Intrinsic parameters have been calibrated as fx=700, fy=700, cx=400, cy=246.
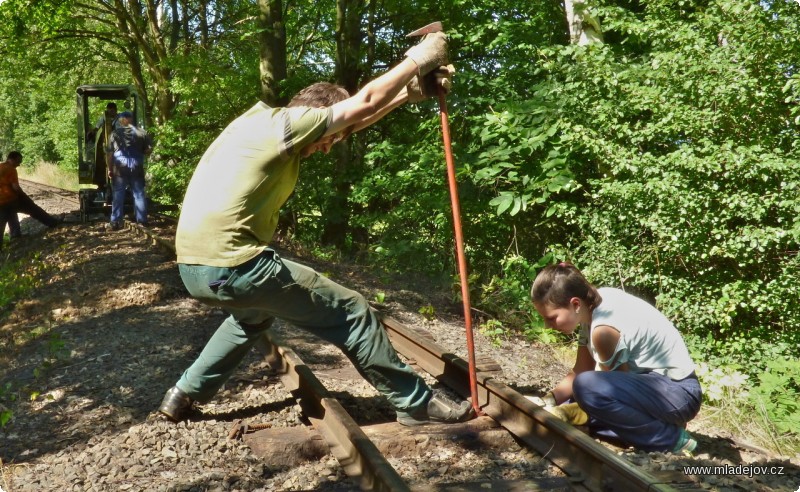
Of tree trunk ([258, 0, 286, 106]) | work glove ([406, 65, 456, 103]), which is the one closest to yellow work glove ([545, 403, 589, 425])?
work glove ([406, 65, 456, 103])

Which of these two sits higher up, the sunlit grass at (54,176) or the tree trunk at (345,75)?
the tree trunk at (345,75)

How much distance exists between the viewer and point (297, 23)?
16.4 metres

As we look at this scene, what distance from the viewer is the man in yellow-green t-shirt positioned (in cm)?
363

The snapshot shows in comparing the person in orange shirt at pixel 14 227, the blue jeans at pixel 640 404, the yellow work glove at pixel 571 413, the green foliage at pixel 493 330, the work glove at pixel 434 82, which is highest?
the work glove at pixel 434 82

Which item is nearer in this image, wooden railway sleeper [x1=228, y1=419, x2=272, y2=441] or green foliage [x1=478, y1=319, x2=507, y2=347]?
wooden railway sleeper [x1=228, y1=419, x2=272, y2=441]

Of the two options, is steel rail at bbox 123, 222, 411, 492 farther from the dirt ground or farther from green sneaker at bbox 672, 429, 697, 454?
green sneaker at bbox 672, 429, 697, 454

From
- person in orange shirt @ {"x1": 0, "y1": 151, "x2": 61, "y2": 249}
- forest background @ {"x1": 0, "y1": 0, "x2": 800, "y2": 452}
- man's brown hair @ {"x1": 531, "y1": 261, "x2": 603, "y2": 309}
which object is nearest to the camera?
man's brown hair @ {"x1": 531, "y1": 261, "x2": 603, "y2": 309}

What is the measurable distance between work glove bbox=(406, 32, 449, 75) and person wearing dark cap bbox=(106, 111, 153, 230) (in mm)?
10290

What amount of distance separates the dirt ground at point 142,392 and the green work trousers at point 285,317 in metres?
0.38

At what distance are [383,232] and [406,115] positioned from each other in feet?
7.58

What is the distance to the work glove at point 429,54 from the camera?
3922 mm

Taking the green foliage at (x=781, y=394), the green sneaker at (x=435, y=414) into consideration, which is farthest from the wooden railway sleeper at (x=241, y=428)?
the green foliage at (x=781, y=394)

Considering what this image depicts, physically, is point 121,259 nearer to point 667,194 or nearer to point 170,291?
point 170,291

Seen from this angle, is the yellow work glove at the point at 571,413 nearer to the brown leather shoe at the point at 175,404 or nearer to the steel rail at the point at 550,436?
the steel rail at the point at 550,436
